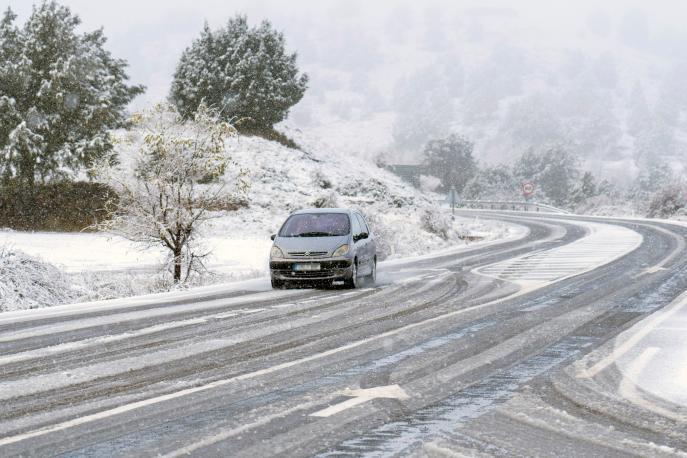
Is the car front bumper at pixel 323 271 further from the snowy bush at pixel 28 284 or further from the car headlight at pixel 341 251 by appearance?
the snowy bush at pixel 28 284

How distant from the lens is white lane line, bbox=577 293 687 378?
25.3ft

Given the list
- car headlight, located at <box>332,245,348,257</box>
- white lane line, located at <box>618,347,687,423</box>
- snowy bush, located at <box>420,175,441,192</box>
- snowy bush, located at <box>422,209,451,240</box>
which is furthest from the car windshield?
snowy bush, located at <box>420,175,441,192</box>

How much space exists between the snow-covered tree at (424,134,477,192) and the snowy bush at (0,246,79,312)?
268 feet

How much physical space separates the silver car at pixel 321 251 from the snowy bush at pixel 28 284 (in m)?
4.04

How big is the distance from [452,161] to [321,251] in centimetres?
8176

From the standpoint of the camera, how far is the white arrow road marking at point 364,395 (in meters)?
5.98

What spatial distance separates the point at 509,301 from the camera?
43.9ft

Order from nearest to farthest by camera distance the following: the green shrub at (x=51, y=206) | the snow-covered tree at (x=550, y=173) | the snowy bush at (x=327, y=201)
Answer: the snowy bush at (x=327, y=201) < the green shrub at (x=51, y=206) < the snow-covered tree at (x=550, y=173)

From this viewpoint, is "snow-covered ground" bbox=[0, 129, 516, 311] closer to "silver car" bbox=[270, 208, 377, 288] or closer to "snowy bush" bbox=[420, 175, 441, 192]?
"silver car" bbox=[270, 208, 377, 288]

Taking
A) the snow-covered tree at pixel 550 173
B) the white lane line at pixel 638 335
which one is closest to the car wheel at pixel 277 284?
the white lane line at pixel 638 335

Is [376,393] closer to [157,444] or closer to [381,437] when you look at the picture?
[381,437]

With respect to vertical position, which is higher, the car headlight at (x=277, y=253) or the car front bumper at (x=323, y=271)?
the car headlight at (x=277, y=253)

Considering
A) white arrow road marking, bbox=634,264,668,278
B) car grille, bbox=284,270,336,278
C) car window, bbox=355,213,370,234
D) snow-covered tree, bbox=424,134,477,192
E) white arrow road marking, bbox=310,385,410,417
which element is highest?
snow-covered tree, bbox=424,134,477,192

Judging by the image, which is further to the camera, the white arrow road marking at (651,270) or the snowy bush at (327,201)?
the snowy bush at (327,201)
